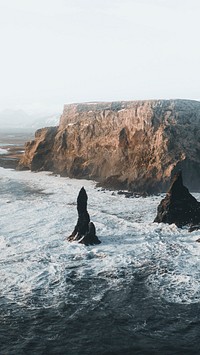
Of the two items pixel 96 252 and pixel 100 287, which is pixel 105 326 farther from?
pixel 96 252

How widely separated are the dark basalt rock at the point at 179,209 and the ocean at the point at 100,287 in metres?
0.93

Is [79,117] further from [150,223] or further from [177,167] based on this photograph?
[150,223]

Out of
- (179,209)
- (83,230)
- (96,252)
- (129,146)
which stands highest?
(129,146)

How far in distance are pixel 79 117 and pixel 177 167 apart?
26.5 m

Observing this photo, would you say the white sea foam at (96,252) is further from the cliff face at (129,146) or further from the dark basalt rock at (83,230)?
the cliff face at (129,146)

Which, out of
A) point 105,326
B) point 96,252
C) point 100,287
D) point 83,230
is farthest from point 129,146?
point 105,326

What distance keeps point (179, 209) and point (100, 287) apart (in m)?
12.4

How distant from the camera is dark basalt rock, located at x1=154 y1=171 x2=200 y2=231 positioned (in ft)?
94.5

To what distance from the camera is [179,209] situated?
96.1 ft

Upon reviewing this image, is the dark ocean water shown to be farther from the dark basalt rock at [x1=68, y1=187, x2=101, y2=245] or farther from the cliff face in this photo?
the cliff face

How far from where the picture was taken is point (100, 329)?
15117 mm

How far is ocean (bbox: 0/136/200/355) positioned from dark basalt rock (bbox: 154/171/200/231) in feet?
3.06

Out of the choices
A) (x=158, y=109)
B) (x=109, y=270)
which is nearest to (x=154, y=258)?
(x=109, y=270)

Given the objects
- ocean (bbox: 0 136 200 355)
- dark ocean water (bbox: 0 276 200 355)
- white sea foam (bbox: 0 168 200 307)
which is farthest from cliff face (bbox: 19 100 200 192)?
dark ocean water (bbox: 0 276 200 355)
